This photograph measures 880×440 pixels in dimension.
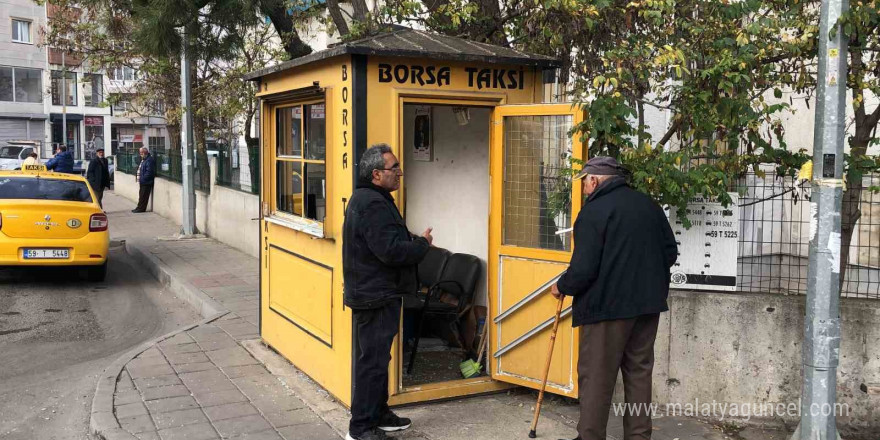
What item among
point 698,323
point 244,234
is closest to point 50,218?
point 244,234

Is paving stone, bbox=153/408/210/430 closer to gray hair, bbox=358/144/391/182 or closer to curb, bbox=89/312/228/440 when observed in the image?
curb, bbox=89/312/228/440

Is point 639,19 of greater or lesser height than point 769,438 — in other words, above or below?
above

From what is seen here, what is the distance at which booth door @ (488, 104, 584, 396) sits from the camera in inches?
218

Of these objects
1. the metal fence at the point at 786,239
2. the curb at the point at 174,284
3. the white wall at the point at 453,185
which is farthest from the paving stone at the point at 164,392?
the metal fence at the point at 786,239

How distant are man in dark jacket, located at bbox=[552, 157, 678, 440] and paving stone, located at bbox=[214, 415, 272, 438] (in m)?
2.16

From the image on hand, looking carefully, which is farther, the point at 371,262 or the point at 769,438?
the point at 769,438

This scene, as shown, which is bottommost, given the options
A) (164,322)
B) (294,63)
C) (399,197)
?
(164,322)

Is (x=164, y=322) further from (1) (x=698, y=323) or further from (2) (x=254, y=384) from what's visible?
(1) (x=698, y=323)

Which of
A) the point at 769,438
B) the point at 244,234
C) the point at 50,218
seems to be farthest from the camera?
the point at 244,234

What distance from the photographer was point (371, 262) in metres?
4.93

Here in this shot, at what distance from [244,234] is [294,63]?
8505mm

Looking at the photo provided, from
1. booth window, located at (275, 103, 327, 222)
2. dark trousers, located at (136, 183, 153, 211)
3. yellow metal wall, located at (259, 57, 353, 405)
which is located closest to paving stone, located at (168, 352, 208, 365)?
yellow metal wall, located at (259, 57, 353, 405)

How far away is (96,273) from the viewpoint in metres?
11.9

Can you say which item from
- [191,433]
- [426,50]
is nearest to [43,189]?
[191,433]
